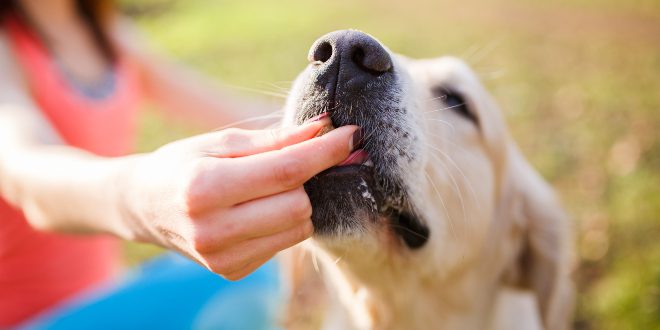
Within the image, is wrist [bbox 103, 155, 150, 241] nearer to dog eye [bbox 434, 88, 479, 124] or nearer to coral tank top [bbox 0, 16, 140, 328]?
dog eye [bbox 434, 88, 479, 124]

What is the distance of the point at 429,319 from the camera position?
202 centimetres

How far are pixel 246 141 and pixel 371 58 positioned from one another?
39 cm

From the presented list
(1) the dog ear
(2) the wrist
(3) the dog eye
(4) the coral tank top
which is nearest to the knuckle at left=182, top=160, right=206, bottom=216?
(2) the wrist

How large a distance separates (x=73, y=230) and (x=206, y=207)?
2.60 feet

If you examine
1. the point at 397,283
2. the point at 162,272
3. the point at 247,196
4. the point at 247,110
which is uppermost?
the point at 247,196

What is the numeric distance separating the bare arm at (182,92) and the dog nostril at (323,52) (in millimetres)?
2153

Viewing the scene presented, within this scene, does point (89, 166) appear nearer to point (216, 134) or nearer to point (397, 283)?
point (216, 134)

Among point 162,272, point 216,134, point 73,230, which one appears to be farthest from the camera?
point 162,272

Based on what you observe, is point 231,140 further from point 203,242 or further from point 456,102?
point 456,102

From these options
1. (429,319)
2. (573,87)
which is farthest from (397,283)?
(573,87)

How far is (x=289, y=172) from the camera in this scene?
3.58ft

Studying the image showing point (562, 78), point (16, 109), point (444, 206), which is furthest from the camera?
point (562, 78)

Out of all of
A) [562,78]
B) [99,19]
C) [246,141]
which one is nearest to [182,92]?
[99,19]

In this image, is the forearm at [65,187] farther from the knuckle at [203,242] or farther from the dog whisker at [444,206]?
the dog whisker at [444,206]
